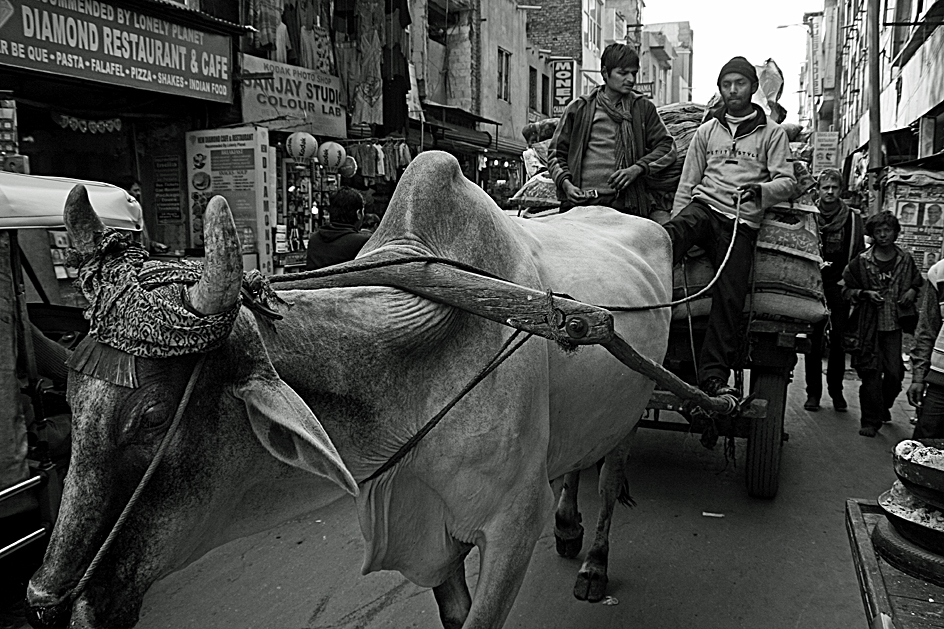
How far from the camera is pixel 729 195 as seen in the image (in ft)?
14.5

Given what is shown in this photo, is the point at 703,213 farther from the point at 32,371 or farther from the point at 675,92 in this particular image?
the point at 675,92

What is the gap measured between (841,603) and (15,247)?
441 cm

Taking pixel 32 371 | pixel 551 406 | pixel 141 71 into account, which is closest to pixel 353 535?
pixel 32 371

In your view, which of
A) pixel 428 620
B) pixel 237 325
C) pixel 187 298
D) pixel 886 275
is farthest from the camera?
pixel 886 275

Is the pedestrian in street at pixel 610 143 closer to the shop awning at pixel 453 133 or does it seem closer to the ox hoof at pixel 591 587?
the ox hoof at pixel 591 587

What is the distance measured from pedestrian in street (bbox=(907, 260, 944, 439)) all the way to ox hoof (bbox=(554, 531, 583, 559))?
2179 millimetres

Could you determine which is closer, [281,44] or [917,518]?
[917,518]

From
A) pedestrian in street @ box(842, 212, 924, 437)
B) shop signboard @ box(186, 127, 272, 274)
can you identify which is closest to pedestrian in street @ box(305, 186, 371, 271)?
shop signboard @ box(186, 127, 272, 274)

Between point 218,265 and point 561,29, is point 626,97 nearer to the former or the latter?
point 218,265

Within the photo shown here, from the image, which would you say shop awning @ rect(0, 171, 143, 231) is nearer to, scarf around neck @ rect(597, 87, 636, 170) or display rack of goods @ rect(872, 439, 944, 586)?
scarf around neck @ rect(597, 87, 636, 170)

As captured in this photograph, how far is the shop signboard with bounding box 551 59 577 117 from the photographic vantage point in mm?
25047

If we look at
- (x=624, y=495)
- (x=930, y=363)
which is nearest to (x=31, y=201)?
(x=624, y=495)

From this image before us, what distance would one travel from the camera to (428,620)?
3379 mm

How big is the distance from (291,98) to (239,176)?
192cm
